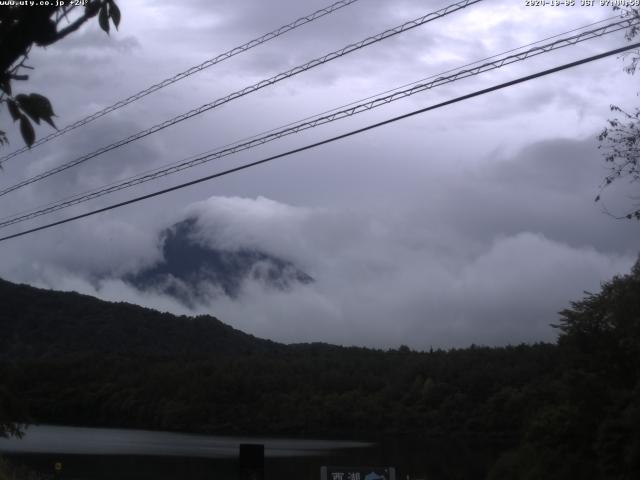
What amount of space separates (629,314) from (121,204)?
13.3 m

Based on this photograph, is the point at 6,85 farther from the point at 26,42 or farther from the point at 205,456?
the point at 205,456

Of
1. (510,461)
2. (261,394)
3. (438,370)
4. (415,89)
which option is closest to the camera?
(415,89)

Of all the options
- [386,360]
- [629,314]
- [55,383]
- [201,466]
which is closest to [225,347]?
[386,360]

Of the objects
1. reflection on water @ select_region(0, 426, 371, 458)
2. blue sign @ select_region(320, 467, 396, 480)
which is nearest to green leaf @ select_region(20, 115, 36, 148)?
blue sign @ select_region(320, 467, 396, 480)

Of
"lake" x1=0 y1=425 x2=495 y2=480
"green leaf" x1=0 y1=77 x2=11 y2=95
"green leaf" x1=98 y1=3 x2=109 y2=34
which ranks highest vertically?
"green leaf" x1=98 y1=3 x2=109 y2=34

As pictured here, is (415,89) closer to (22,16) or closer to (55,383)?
(22,16)

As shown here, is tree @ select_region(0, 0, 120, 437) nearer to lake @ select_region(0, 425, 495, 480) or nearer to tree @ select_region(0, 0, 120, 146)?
tree @ select_region(0, 0, 120, 146)

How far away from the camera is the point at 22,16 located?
13.7 feet

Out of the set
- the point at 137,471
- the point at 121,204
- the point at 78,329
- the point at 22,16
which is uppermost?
the point at 78,329

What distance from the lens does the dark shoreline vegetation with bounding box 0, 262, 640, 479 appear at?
2620cm

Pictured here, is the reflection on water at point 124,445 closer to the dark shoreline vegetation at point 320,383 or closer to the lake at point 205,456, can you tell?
the lake at point 205,456

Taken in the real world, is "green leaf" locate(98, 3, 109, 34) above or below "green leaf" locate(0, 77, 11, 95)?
above

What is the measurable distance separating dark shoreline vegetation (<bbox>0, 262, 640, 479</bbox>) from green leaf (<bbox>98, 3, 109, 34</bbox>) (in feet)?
72.5

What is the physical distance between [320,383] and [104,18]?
87.4 meters
